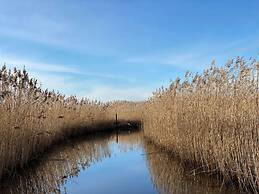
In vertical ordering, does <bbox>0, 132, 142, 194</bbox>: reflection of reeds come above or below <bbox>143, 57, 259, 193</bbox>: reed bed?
below

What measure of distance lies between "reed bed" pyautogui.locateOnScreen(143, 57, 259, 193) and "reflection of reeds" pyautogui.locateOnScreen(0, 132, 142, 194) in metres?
2.26

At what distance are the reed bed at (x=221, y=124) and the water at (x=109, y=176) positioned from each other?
1.05 feet

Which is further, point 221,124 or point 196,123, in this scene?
point 196,123

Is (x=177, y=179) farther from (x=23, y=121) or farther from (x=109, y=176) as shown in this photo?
(x=23, y=121)

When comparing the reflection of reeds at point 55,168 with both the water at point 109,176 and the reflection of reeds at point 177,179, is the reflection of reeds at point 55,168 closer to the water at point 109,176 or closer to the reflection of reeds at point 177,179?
the water at point 109,176

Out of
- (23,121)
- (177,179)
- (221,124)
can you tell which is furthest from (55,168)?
(221,124)

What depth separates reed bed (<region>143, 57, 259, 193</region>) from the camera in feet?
17.0

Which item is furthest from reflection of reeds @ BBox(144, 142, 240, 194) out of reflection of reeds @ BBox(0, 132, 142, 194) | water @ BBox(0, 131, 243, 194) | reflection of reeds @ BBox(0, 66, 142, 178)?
reflection of reeds @ BBox(0, 66, 142, 178)

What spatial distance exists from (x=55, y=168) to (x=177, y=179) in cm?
265

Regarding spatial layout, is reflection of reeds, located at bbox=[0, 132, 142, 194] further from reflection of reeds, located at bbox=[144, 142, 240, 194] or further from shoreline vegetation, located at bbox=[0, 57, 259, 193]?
reflection of reeds, located at bbox=[144, 142, 240, 194]

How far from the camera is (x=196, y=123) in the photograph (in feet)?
22.8

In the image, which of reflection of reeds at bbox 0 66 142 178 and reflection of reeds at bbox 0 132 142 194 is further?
reflection of reeds at bbox 0 66 142 178

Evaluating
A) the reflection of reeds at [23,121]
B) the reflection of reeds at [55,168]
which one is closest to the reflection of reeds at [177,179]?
the reflection of reeds at [55,168]

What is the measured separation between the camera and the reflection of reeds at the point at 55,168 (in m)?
5.95
